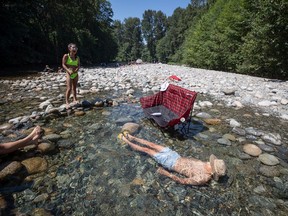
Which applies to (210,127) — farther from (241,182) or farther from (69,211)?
(69,211)

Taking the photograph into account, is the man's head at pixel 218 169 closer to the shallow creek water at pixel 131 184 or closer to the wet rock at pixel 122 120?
the shallow creek water at pixel 131 184

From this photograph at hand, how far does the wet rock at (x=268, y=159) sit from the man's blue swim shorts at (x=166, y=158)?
1.77 meters

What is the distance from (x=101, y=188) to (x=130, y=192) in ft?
1.54

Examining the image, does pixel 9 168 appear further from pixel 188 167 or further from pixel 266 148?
pixel 266 148

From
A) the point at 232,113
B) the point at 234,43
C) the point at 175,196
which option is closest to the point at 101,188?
the point at 175,196

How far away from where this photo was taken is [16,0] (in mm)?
18688

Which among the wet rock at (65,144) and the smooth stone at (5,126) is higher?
the wet rock at (65,144)

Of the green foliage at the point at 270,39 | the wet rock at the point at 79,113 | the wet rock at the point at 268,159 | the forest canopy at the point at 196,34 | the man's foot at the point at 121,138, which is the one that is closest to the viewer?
the wet rock at the point at 268,159

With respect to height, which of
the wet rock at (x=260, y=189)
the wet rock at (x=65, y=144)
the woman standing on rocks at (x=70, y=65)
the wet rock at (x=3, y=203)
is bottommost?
the wet rock at (x=3, y=203)

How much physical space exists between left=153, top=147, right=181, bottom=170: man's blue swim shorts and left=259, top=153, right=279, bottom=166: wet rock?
1.77m

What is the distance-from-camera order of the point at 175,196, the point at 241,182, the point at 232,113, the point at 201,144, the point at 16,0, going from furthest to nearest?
1. the point at 16,0
2. the point at 232,113
3. the point at 201,144
4. the point at 241,182
5. the point at 175,196

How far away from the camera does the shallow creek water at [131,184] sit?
2.75m

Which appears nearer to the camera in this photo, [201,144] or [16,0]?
[201,144]

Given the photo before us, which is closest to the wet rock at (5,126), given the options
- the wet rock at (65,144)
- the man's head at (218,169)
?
the wet rock at (65,144)
